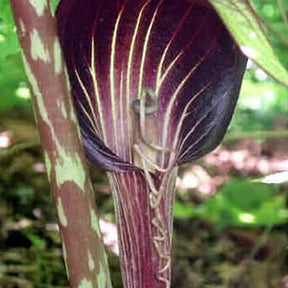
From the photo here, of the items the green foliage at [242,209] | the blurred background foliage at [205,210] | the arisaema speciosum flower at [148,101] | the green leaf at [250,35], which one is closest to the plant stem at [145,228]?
the arisaema speciosum flower at [148,101]

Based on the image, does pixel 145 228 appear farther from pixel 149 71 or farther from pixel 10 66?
pixel 10 66

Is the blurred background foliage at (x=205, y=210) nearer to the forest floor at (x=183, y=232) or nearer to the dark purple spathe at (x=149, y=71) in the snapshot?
the forest floor at (x=183, y=232)

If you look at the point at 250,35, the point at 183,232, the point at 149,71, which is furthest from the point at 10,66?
the point at 250,35

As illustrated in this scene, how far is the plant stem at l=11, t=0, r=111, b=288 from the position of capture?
73 cm

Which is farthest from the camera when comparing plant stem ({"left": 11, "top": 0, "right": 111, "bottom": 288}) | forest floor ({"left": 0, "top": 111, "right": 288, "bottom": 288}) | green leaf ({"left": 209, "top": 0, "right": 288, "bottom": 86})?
forest floor ({"left": 0, "top": 111, "right": 288, "bottom": 288})

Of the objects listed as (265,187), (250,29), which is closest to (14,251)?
(265,187)

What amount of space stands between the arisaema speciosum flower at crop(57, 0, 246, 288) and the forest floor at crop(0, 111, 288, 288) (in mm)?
966

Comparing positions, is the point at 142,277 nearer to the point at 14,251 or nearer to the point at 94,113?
the point at 94,113

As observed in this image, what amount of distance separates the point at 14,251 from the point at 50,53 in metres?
1.34

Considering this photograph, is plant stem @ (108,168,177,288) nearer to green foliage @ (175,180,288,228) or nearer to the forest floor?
the forest floor

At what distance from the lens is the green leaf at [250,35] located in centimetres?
63

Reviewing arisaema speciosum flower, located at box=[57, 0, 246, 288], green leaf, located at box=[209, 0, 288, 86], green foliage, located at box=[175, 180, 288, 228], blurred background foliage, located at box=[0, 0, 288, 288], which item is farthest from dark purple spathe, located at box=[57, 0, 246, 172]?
green foliage, located at box=[175, 180, 288, 228]

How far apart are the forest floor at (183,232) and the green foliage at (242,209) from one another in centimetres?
10

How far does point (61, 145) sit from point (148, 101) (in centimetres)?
12
